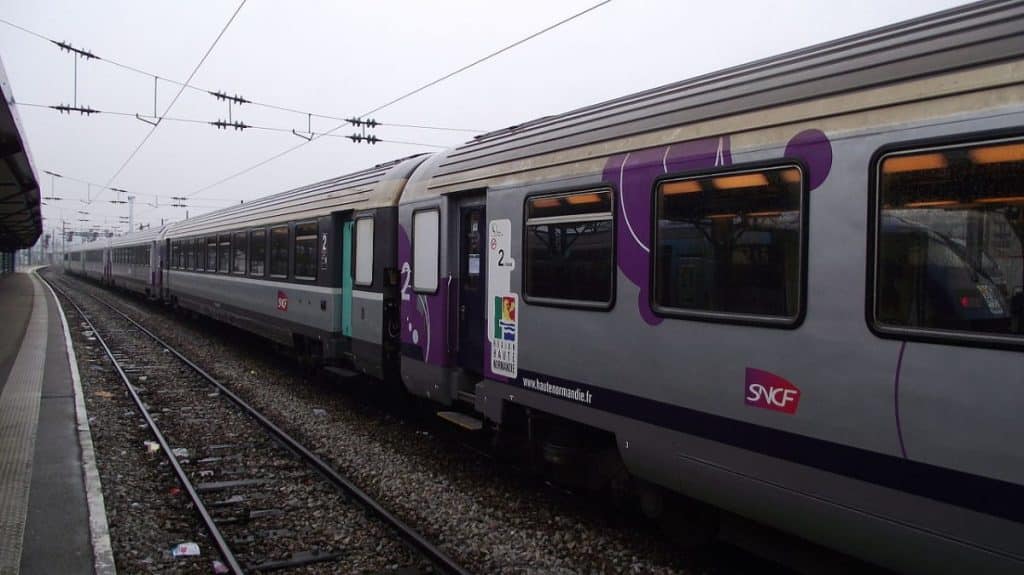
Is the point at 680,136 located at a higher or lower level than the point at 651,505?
higher

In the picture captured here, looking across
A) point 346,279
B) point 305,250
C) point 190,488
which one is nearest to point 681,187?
point 190,488

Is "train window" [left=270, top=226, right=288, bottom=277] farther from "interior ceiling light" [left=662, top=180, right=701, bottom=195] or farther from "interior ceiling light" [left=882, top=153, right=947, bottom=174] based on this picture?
"interior ceiling light" [left=882, top=153, right=947, bottom=174]

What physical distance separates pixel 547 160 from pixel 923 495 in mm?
3723

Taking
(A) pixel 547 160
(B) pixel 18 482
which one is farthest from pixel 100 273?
(A) pixel 547 160

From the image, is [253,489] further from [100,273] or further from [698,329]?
[100,273]

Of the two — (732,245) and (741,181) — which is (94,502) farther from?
(741,181)

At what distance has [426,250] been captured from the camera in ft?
25.9

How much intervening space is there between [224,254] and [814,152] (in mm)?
15450

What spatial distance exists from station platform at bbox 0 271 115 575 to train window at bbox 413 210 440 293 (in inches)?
145

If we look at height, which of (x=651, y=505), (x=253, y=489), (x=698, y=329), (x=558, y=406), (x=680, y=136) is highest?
(x=680, y=136)

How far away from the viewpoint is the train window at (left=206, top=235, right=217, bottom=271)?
57.8ft

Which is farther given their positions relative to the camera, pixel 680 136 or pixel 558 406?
pixel 558 406

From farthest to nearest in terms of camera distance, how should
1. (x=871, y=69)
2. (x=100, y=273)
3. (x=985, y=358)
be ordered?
1. (x=100, y=273)
2. (x=871, y=69)
3. (x=985, y=358)

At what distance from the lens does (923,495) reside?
321 cm
